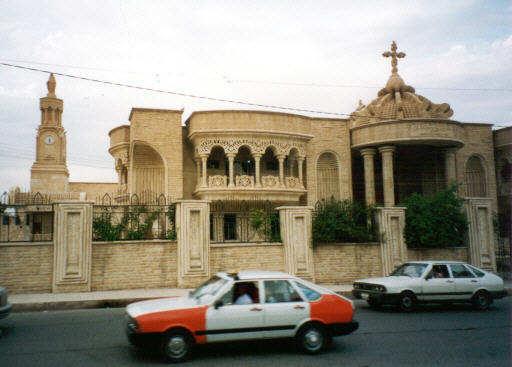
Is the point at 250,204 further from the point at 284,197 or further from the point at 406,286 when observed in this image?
the point at 406,286

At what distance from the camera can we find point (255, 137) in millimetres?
23922

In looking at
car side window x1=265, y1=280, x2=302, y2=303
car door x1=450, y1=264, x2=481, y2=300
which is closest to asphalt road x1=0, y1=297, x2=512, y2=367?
car side window x1=265, y1=280, x2=302, y2=303

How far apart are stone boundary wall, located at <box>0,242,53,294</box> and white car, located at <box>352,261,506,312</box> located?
8867 millimetres

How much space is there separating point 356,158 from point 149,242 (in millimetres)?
17710

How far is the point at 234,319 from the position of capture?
683cm

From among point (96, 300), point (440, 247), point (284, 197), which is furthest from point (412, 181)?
point (96, 300)

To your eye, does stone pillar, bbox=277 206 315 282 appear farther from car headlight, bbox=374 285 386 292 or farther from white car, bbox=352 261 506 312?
car headlight, bbox=374 285 386 292

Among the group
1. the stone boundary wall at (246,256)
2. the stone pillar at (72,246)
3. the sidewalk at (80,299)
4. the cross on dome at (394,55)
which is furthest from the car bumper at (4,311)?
the cross on dome at (394,55)

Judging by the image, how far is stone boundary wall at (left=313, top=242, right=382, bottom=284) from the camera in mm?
15789

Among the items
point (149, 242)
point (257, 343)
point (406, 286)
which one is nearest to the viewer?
point (257, 343)

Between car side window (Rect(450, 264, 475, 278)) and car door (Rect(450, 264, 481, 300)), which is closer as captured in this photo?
car door (Rect(450, 264, 481, 300))

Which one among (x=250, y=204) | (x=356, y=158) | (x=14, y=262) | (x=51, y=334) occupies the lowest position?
(x=51, y=334)

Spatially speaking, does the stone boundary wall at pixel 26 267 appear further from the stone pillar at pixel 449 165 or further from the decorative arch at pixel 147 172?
the stone pillar at pixel 449 165

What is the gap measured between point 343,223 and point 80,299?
898 cm
